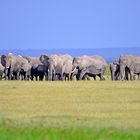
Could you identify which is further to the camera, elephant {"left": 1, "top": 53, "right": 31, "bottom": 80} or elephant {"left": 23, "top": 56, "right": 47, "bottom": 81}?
elephant {"left": 23, "top": 56, "right": 47, "bottom": 81}

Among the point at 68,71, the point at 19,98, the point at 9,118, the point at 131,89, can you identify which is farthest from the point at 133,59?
the point at 9,118

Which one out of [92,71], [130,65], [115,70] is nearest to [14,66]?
[92,71]

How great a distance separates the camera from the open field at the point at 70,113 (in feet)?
56.5

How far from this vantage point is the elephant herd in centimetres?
5275

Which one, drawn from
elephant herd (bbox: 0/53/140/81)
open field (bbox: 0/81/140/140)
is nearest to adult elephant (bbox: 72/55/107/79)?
elephant herd (bbox: 0/53/140/81)

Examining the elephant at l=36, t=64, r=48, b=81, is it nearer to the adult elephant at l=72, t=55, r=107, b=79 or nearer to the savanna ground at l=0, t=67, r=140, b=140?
the adult elephant at l=72, t=55, r=107, b=79

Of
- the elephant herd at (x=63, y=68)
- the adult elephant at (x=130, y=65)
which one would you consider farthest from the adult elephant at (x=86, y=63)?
the adult elephant at (x=130, y=65)

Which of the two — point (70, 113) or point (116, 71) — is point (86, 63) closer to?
point (116, 71)

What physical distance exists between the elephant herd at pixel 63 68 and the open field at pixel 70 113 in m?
17.3

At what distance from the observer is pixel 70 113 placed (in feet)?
78.5

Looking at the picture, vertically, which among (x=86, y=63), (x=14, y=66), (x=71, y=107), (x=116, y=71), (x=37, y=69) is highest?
(x=86, y=63)

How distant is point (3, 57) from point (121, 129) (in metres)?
35.5

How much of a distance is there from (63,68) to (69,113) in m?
30.1

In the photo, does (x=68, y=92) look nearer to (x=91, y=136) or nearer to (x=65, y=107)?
(x=65, y=107)
